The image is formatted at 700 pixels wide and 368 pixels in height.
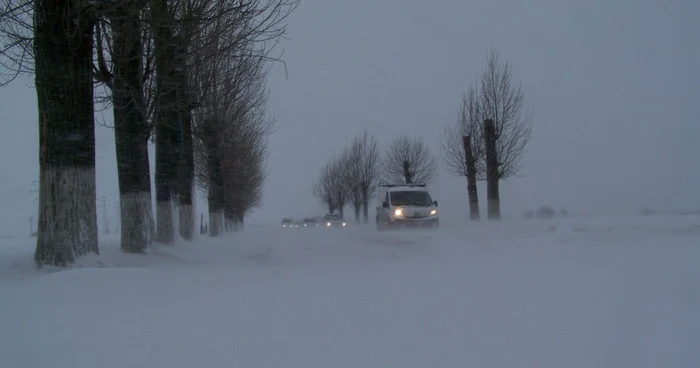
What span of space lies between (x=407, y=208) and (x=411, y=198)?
95 centimetres

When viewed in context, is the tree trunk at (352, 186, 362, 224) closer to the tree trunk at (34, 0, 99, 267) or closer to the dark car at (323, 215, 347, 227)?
the dark car at (323, 215, 347, 227)

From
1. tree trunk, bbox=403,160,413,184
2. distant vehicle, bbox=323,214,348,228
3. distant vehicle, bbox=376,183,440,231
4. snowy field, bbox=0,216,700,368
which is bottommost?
distant vehicle, bbox=323,214,348,228

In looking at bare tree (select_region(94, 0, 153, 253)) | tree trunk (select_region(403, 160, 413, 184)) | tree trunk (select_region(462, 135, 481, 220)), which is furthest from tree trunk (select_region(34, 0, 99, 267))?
tree trunk (select_region(403, 160, 413, 184))

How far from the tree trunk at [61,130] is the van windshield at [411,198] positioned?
13.4 metres

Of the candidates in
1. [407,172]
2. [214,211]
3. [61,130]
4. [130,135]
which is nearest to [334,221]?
[407,172]

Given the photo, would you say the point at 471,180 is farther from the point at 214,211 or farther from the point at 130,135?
the point at 130,135

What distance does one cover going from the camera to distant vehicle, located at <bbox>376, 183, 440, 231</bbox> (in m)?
18.7

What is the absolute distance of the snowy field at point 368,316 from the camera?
345 centimetres

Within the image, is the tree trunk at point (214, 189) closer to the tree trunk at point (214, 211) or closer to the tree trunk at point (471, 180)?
the tree trunk at point (214, 211)

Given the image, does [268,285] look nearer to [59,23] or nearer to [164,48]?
[59,23]

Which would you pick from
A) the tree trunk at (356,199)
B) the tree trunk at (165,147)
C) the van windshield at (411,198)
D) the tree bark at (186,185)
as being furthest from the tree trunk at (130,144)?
the tree trunk at (356,199)

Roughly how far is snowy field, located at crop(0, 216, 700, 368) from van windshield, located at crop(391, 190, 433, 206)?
1311 cm

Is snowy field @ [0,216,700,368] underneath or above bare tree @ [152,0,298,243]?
underneath

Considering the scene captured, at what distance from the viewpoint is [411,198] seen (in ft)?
64.4
